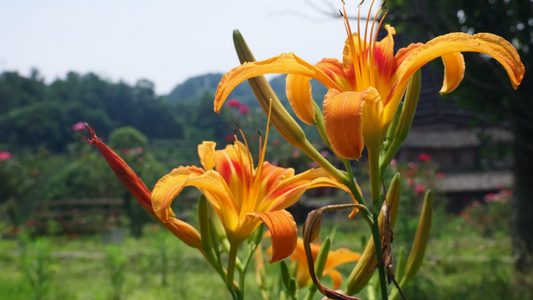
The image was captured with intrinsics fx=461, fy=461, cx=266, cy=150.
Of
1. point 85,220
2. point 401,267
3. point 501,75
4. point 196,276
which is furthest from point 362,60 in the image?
point 85,220

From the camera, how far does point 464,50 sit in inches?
16.1

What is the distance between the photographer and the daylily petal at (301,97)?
0.48 meters

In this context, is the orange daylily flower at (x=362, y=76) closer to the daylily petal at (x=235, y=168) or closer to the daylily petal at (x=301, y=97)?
the daylily petal at (x=301, y=97)

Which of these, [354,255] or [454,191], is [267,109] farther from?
[454,191]

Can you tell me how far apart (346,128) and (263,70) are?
11 centimetres

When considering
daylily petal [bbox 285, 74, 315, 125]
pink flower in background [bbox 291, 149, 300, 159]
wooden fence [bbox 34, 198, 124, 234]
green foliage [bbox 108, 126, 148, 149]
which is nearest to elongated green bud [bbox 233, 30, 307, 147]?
daylily petal [bbox 285, 74, 315, 125]

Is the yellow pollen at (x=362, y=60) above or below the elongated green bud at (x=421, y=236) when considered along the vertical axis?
above

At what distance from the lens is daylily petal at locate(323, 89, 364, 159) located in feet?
1.14

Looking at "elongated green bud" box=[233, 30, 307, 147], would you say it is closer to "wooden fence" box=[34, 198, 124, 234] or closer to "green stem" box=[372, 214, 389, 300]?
"green stem" box=[372, 214, 389, 300]

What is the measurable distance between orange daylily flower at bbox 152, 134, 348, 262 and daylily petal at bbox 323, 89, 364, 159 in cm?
10

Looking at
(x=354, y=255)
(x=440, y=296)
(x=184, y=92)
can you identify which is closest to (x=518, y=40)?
(x=440, y=296)

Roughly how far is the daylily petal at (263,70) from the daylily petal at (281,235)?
11cm

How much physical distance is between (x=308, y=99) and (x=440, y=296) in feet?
11.9

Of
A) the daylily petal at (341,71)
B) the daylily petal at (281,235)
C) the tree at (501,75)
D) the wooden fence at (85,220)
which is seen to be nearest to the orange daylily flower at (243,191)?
the daylily petal at (281,235)
